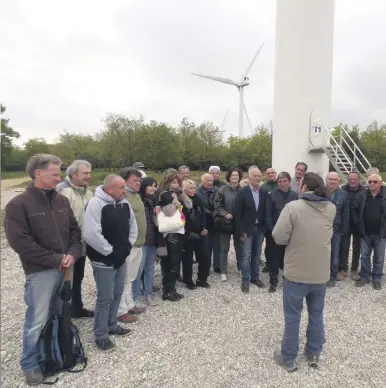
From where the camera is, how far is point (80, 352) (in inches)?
135

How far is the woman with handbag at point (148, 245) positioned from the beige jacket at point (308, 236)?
2.18m

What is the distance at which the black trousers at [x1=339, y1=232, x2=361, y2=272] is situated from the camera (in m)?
6.07

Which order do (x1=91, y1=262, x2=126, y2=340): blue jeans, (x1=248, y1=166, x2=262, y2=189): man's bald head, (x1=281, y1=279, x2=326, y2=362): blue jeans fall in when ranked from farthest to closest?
(x1=248, y1=166, x2=262, y2=189): man's bald head, (x1=91, y1=262, x2=126, y2=340): blue jeans, (x1=281, y1=279, x2=326, y2=362): blue jeans

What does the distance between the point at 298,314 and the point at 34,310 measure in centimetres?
275

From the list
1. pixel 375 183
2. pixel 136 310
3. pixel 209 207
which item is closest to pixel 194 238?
pixel 209 207

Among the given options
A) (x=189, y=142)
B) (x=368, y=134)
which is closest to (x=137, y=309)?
(x=189, y=142)

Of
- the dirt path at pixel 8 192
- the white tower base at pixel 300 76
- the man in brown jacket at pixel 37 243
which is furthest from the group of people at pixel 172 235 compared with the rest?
the dirt path at pixel 8 192

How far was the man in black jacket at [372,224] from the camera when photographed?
5.49 meters

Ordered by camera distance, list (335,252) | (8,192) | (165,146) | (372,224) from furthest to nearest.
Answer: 1. (165,146)
2. (8,192)
3. (335,252)
4. (372,224)

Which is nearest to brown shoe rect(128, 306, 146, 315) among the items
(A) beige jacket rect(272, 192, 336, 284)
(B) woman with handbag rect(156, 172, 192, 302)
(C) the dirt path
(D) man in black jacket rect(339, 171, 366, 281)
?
(B) woman with handbag rect(156, 172, 192, 302)

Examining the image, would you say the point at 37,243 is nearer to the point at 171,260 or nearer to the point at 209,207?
the point at 171,260

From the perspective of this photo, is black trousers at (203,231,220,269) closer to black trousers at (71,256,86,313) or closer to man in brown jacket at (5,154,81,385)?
black trousers at (71,256,86,313)

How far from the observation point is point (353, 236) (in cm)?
615

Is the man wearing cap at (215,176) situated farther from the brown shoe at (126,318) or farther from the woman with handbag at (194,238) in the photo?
the brown shoe at (126,318)
